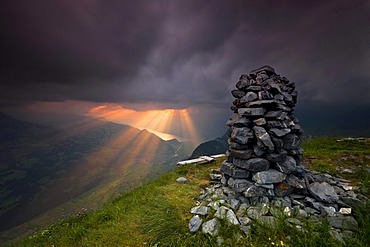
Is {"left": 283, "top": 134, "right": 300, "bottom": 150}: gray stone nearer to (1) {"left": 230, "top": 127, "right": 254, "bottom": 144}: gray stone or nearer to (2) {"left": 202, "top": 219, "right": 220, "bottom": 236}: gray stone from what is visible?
(1) {"left": 230, "top": 127, "right": 254, "bottom": 144}: gray stone

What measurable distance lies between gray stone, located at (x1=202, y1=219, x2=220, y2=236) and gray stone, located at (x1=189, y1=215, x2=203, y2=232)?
197 mm

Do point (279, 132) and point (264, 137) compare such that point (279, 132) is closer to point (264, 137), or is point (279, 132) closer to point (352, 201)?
point (264, 137)

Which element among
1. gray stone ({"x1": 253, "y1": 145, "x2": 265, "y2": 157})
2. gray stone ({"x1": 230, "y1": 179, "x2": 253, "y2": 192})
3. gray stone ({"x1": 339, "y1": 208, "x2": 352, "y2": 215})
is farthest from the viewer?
gray stone ({"x1": 253, "y1": 145, "x2": 265, "y2": 157})

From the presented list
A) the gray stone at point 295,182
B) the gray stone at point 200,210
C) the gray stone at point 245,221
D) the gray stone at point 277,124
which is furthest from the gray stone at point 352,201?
the gray stone at point 200,210

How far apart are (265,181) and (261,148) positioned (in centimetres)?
143

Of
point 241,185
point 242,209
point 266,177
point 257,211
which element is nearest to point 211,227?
point 242,209

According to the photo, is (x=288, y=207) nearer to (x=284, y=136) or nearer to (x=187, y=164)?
(x=284, y=136)

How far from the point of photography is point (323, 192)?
22.5ft

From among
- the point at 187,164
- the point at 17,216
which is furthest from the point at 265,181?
the point at 17,216

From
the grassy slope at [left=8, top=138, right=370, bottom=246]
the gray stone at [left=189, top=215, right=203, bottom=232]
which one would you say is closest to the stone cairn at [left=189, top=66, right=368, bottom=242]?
the gray stone at [left=189, top=215, right=203, bottom=232]

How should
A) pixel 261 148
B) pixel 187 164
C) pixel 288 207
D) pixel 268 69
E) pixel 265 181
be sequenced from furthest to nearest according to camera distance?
pixel 187 164
pixel 268 69
pixel 261 148
pixel 265 181
pixel 288 207

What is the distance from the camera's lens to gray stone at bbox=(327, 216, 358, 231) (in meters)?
5.30

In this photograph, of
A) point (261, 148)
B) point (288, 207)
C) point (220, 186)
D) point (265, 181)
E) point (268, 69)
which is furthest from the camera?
point (220, 186)

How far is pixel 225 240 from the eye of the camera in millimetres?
5410
